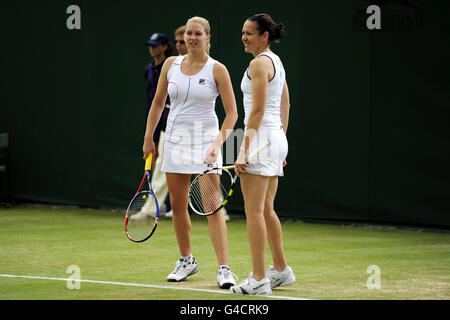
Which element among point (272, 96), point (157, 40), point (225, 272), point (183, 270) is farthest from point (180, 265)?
point (157, 40)

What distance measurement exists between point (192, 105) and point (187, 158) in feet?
1.27

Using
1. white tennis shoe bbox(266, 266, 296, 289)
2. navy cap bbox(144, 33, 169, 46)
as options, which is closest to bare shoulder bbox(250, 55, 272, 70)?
white tennis shoe bbox(266, 266, 296, 289)

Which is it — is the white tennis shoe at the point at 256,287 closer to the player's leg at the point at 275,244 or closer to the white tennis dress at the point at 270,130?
the player's leg at the point at 275,244

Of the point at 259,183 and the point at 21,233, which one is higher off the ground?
the point at 259,183

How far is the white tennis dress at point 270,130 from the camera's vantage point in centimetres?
596

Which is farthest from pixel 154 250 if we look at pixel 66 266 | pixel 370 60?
pixel 370 60

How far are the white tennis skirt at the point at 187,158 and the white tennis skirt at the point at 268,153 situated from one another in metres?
0.66

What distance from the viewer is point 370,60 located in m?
10.5

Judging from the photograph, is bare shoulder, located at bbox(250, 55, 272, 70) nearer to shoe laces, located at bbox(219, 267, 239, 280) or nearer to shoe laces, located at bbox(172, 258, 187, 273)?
shoe laces, located at bbox(219, 267, 239, 280)

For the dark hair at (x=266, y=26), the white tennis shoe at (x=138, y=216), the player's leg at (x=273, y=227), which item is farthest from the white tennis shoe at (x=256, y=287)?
the dark hair at (x=266, y=26)

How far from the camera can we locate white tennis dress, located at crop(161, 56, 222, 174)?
6.55m

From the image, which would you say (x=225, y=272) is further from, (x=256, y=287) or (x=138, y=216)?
(x=138, y=216)

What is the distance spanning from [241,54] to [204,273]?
476 centimetres

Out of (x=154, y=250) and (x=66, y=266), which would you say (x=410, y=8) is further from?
(x=66, y=266)
